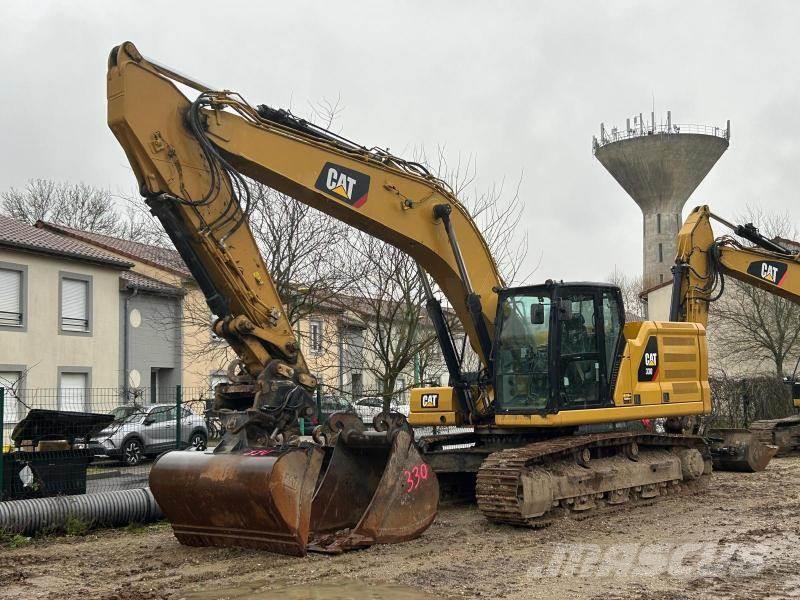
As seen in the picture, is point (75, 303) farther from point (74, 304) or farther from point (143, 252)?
point (143, 252)

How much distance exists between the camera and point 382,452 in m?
9.62

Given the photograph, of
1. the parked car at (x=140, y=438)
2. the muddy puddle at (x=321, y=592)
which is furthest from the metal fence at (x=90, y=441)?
the muddy puddle at (x=321, y=592)

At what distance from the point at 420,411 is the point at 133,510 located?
144 inches

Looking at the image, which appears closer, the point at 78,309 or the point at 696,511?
the point at 696,511

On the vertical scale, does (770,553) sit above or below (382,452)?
below

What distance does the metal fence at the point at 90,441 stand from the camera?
37.2 ft

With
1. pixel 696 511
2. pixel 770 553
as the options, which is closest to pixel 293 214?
pixel 696 511

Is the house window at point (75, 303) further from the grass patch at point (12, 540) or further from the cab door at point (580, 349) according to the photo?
the cab door at point (580, 349)

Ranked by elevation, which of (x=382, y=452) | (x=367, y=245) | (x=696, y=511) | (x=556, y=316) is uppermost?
(x=367, y=245)

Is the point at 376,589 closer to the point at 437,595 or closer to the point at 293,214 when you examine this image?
the point at 437,595

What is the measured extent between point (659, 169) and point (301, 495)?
46314 mm

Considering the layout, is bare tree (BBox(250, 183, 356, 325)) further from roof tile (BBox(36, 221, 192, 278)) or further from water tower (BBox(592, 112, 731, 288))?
water tower (BBox(592, 112, 731, 288))

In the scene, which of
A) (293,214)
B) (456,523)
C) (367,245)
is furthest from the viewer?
(293,214)

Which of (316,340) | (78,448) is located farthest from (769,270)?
(316,340)
